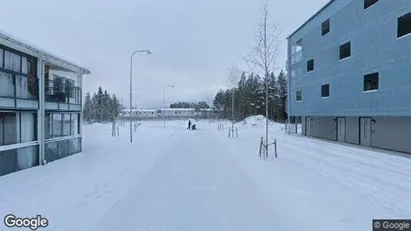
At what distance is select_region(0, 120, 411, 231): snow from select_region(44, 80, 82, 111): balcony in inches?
148

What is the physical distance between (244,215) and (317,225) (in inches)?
57.2

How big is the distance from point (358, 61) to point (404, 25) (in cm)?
564

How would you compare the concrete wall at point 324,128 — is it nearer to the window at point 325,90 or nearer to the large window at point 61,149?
the window at point 325,90

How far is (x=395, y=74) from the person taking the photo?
2081cm

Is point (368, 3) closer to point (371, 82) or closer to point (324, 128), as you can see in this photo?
point (371, 82)

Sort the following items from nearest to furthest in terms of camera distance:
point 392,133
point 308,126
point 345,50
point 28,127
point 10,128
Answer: point 10,128 < point 28,127 < point 392,133 < point 345,50 < point 308,126

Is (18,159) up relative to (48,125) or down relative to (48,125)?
down

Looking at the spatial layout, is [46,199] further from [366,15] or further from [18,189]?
[366,15]

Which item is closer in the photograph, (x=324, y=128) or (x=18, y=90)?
(x=18, y=90)

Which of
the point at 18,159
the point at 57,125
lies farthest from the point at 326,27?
the point at 18,159

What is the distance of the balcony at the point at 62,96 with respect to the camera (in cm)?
1683

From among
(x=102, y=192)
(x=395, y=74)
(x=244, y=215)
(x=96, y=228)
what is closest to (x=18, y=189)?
(x=102, y=192)

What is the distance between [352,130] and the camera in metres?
28.4

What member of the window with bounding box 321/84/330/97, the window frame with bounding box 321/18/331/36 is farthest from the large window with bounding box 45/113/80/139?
the window frame with bounding box 321/18/331/36
